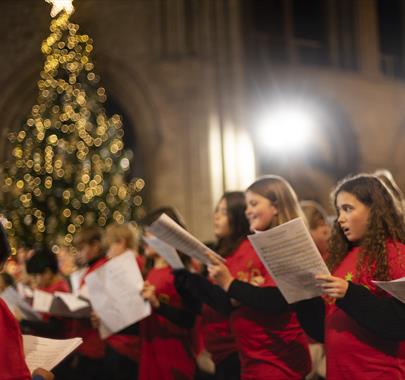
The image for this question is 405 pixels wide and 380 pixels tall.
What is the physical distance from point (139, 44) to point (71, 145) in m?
3.11

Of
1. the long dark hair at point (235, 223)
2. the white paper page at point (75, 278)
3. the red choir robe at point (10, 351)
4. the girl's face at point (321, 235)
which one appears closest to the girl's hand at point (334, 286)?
the red choir robe at point (10, 351)

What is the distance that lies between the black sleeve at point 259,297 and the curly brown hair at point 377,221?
2.08 feet

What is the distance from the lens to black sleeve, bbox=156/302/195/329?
468cm

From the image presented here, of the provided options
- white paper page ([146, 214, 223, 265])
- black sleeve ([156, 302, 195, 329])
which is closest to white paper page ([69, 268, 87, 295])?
black sleeve ([156, 302, 195, 329])

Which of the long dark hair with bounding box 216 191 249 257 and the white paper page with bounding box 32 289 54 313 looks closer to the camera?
the long dark hair with bounding box 216 191 249 257

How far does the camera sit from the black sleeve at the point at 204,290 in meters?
4.02

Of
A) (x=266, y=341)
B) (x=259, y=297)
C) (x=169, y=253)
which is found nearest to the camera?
(x=259, y=297)

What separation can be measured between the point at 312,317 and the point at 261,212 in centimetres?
62

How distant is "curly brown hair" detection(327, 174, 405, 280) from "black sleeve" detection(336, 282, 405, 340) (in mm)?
163

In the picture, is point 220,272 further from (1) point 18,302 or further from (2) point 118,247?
(1) point 18,302

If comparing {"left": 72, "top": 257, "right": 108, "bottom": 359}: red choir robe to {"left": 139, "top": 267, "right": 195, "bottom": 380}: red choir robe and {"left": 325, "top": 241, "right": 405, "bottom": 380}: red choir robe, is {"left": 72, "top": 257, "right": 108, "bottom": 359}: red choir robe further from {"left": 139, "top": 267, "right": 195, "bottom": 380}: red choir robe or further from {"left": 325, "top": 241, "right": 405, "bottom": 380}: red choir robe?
{"left": 325, "top": 241, "right": 405, "bottom": 380}: red choir robe

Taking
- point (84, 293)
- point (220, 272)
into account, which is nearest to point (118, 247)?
point (84, 293)

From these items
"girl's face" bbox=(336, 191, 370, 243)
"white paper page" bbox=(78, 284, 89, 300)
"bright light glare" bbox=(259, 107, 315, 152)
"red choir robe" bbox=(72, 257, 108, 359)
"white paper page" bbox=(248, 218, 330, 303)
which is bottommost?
"red choir robe" bbox=(72, 257, 108, 359)

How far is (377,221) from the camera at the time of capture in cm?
319
